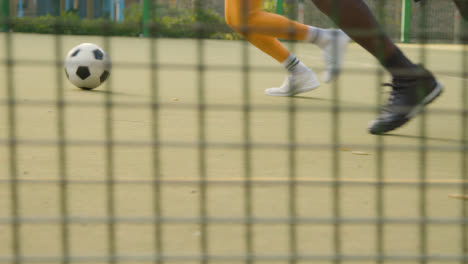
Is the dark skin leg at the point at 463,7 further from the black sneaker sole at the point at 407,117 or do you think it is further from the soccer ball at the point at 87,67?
the soccer ball at the point at 87,67

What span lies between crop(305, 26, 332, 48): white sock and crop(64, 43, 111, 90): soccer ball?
1719mm

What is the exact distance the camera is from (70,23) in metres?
1.23

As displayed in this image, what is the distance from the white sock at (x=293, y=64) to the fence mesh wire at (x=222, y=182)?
50 centimetres

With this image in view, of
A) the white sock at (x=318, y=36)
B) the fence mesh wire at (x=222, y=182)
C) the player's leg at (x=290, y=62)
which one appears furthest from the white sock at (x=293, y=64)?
the white sock at (x=318, y=36)

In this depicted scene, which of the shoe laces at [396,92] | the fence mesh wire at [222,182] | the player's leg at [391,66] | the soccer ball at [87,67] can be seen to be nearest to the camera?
the fence mesh wire at [222,182]

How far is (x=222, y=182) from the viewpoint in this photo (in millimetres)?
1410

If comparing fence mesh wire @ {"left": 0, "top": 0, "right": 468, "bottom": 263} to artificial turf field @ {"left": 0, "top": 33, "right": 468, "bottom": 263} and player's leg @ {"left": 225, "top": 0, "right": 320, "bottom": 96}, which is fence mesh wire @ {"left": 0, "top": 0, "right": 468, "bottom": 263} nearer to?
artificial turf field @ {"left": 0, "top": 33, "right": 468, "bottom": 263}

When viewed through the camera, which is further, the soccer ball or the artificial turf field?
the soccer ball

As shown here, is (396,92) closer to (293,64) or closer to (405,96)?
(405,96)

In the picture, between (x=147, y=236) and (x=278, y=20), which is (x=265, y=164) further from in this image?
(x=278, y=20)

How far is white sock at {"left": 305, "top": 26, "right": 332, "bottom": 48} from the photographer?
312cm

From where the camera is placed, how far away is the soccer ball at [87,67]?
14.8 ft

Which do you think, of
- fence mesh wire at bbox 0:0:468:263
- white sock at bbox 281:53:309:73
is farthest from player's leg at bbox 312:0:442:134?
white sock at bbox 281:53:309:73

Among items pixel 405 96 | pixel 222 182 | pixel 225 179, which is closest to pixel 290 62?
pixel 405 96
